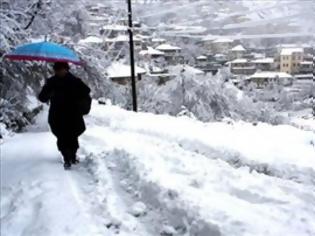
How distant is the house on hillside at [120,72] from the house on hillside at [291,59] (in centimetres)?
791

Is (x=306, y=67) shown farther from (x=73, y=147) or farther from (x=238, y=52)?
(x=238, y=52)

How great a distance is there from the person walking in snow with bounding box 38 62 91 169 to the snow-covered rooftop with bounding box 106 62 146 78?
11764mm

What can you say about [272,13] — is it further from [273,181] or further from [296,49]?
[273,181]

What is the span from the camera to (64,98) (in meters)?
8.07

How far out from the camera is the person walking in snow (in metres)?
8.06

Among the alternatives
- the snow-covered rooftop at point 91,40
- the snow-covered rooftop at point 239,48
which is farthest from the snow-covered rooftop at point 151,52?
the snow-covered rooftop at point 239,48

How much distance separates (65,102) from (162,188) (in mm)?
2707

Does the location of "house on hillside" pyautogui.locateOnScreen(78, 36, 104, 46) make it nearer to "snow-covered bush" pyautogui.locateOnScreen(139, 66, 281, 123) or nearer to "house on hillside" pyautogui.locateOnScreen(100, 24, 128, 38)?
"house on hillside" pyautogui.locateOnScreen(100, 24, 128, 38)

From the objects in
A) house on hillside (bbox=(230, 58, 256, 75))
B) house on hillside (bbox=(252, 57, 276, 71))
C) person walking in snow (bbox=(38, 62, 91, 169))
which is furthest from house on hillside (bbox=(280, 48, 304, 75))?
person walking in snow (bbox=(38, 62, 91, 169))

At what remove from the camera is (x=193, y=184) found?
627 centimetres

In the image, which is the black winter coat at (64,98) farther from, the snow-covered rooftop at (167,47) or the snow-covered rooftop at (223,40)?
the snow-covered rooftop at (167,47)

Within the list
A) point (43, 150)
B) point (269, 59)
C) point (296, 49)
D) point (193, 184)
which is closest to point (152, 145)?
point (43, 150)

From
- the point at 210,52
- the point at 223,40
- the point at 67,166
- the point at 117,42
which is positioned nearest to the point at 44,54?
the point at 67,166

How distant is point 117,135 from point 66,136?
10.3ft
